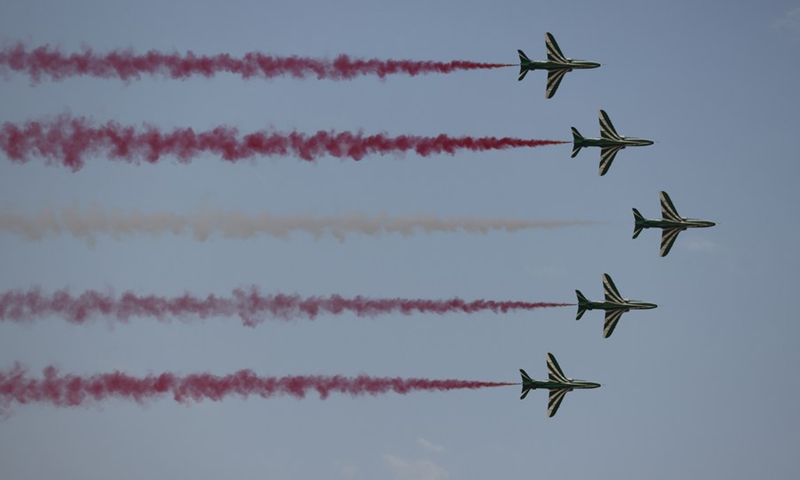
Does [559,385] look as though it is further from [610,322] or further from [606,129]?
[606,129]

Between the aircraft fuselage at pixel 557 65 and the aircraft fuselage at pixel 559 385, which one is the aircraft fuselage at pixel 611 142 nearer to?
the aircraft fuselage at pixel 557 65

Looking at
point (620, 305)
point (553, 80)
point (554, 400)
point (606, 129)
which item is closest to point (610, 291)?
point (620, 305)

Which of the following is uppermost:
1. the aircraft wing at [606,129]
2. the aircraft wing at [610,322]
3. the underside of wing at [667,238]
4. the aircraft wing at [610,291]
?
the aircraft wing at [606,129]

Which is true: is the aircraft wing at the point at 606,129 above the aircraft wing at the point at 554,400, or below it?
above

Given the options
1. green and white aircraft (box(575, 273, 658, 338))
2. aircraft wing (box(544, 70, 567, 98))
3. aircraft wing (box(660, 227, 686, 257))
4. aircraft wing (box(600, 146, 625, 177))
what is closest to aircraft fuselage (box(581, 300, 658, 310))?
green and white aircraft (box(575, 273, 658, 338))

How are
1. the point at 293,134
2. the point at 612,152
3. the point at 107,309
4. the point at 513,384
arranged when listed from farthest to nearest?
the point at 612,152, the point at 513,384, the point at 293,134, the point at 107,309

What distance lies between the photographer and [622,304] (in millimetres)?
95562

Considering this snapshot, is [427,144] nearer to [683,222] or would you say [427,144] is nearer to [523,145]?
[523,145]

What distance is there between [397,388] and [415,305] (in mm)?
4913

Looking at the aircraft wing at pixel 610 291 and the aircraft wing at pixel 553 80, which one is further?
the aircraft wing at pixel 610 291

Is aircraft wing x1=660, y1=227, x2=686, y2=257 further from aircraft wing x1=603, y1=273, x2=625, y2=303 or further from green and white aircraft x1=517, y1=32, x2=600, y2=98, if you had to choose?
green and white aircraft x1=517, y1=32, x2=600, y2=98

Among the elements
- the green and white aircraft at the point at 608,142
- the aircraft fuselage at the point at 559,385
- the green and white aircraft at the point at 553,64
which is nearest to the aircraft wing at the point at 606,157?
the green and white aircraft at the point at 608,142

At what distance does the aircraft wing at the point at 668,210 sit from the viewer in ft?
317

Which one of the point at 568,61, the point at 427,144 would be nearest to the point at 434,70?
the point at 427,144
